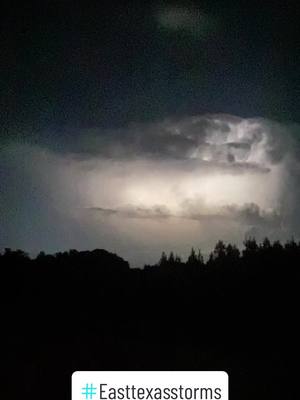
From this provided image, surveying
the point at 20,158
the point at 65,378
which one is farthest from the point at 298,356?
the point at 20,158

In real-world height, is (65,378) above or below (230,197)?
below

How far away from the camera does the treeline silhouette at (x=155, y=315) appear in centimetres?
110

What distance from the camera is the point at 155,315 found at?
113 centimetres

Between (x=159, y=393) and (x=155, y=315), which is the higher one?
(x=155, y=315)

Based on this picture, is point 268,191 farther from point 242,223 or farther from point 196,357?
point 196,357

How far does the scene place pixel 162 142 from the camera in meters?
1.17

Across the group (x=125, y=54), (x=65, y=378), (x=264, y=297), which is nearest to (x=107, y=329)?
(x=65, y=378)

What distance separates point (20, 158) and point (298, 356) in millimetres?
495

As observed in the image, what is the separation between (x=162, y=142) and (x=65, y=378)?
1.21ft

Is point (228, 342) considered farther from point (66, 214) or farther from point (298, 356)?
point (66, 214)

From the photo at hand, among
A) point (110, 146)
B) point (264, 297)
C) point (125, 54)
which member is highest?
point (125, 54)

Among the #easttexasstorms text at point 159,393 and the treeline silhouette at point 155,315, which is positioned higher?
the treeline silhouette at point 155,315

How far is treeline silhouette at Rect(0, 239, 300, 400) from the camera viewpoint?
110 centimetres

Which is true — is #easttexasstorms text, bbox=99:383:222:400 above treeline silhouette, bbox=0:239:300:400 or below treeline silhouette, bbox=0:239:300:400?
below
